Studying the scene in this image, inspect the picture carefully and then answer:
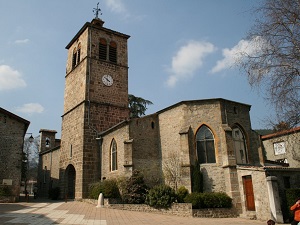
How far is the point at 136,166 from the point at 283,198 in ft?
32.0

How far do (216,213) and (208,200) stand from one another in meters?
0.83

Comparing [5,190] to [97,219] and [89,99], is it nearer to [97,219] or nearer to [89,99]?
[89,99]

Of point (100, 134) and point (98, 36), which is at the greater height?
point (98, 36)

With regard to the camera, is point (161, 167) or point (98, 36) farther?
point (98, 36)

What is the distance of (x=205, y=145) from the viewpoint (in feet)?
60.3

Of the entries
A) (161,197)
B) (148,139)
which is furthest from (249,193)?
(148,139)

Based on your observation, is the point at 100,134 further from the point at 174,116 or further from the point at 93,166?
the point at 174,116

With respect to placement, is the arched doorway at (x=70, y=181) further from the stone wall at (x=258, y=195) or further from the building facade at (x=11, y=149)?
the stone wall at (x=258, y=195)

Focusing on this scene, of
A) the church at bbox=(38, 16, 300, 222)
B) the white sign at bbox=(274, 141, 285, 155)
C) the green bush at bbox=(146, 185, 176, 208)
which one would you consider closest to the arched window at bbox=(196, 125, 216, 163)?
the church at bbox=(38, 16, 300, 222)

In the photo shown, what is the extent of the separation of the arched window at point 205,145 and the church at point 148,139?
0.06 m

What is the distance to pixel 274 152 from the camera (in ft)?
97.2

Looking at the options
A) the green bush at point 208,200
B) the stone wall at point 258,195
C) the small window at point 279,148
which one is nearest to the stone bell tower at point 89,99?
the green bush at point 208,200

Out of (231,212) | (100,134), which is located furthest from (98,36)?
(231,212)

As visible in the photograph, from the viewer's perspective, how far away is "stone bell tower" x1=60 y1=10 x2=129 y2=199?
953 inches
